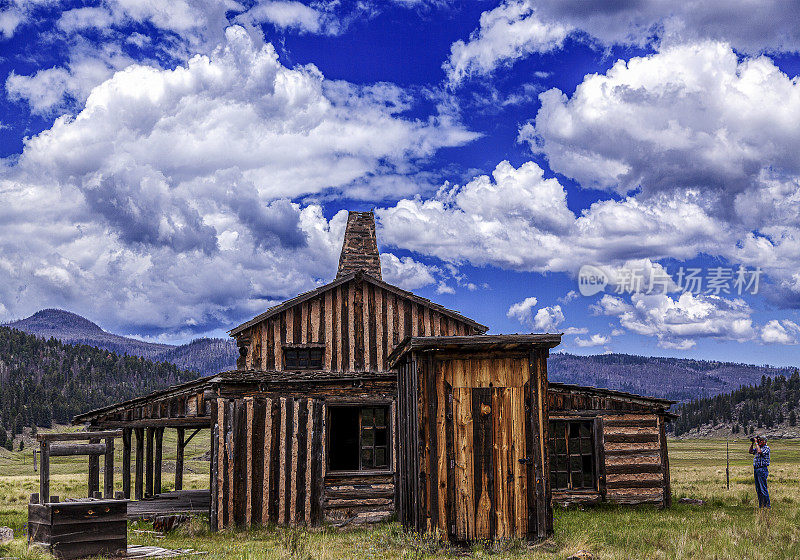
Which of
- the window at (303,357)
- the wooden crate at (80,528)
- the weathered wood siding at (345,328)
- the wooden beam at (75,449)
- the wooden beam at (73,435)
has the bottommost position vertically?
the wooden crate at (80,528)

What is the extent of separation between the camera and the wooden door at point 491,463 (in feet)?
43.3

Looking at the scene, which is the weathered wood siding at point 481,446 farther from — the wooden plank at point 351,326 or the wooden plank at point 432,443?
the wooden plank at point 351,326

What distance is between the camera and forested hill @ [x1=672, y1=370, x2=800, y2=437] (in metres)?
132

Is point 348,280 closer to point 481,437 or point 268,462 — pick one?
point 268,462

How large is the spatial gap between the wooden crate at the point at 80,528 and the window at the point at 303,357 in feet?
25.1

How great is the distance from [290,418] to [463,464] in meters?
5.99

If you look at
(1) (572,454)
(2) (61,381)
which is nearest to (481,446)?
(1) (572,454)

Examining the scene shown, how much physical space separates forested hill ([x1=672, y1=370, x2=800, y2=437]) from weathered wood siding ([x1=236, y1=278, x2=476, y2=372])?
121m

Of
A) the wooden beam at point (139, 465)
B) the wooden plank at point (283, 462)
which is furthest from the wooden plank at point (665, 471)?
the wooden beam at point (139, 465)

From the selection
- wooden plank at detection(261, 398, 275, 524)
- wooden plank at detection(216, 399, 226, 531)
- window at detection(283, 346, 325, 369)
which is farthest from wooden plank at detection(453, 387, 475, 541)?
window at detection(283, 346, 325, 369)

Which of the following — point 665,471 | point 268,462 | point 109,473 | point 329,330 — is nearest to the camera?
point 109,473

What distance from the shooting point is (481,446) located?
1336 cm

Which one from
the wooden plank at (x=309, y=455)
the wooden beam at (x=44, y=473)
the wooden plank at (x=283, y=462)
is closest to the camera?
the wooden beam at (x=44, y=473)

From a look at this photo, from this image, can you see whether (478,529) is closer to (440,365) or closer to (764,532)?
(440,365)
